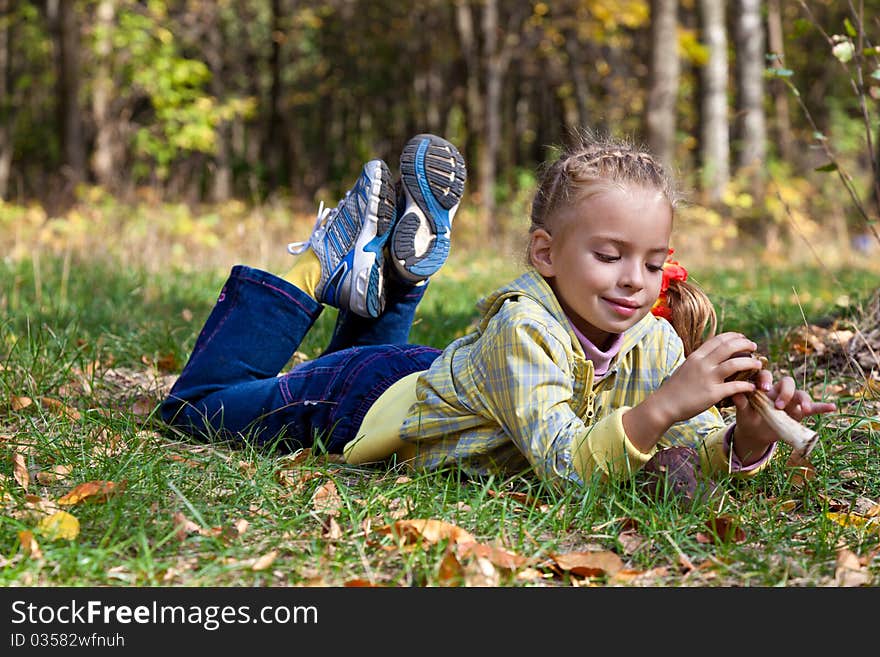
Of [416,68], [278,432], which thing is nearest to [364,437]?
[278,432]

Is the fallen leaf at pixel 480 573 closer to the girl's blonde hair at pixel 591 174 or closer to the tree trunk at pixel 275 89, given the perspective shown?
the girl's blonde hair at pixel 591 174

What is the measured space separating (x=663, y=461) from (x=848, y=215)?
1633cm

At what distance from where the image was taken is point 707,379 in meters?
2.30

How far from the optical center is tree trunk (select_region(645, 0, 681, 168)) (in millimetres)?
10797

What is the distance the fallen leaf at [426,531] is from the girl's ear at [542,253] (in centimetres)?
71

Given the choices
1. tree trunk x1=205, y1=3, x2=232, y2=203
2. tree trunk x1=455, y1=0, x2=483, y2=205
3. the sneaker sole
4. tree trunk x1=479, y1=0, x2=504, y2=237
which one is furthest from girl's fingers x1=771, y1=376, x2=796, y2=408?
tree trunk x1=205, y1=3, x2=232, y2=203

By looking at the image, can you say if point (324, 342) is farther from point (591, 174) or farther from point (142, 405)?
point (591, 174)

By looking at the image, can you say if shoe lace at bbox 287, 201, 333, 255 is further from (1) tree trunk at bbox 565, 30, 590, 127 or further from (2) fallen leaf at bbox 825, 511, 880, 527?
(1) tree trunk at bbox 565, 30, 590, 127

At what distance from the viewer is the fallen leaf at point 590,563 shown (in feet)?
7.11

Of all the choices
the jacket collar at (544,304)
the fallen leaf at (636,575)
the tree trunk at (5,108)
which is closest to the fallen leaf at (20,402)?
the jacket collar at (544,304)

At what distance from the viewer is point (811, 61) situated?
97.4 ft

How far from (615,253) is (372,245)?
40.9 inches

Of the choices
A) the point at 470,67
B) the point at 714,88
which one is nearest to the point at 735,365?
the point at 714,88

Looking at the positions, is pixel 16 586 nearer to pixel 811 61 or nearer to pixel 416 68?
pixel 416 68
